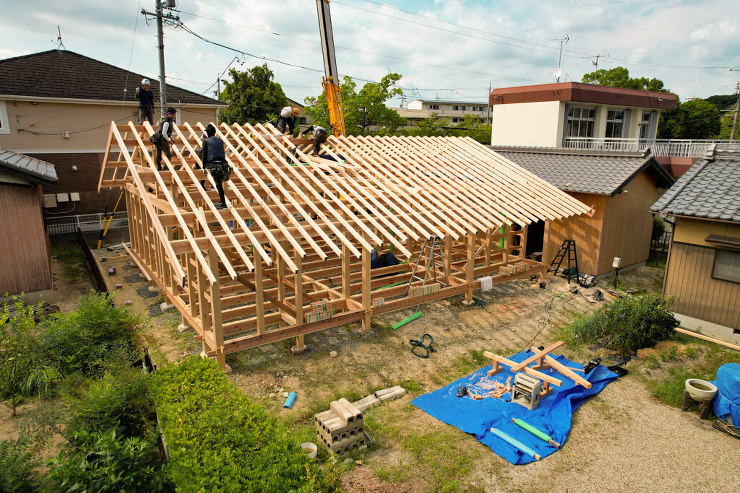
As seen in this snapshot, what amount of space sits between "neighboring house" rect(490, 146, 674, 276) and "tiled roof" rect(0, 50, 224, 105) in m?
16.9

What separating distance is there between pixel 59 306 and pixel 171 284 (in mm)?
3268

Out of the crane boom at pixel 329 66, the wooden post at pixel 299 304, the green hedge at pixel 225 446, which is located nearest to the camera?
the green hedge at pixel 225 446

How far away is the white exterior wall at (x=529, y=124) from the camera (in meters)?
21.4

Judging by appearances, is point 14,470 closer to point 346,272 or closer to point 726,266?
point 346,272

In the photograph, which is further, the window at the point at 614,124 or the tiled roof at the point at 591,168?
the window at the point at 614,124

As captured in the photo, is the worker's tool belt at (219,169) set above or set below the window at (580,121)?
below

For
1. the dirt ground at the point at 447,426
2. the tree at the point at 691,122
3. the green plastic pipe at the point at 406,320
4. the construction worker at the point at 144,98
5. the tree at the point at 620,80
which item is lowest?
the dirt ground at the point at 447,426

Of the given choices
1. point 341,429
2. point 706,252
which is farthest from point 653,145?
point 341,429

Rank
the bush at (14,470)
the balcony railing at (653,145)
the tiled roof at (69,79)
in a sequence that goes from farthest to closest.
Result: the balcony railing at (653,145) → the tiled roof at (69,79) → the bush at (14,470)

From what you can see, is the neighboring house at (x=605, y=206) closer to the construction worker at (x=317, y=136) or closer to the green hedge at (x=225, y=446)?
the construction worker at (x=317, y=136)

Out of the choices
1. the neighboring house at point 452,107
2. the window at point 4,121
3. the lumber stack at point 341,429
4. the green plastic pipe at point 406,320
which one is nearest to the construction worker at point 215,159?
the green plastic pipe at point 406,320

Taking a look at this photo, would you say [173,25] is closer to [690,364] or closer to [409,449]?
[409,449]

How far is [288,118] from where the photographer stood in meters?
12.5

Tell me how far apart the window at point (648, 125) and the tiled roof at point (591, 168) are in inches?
454
